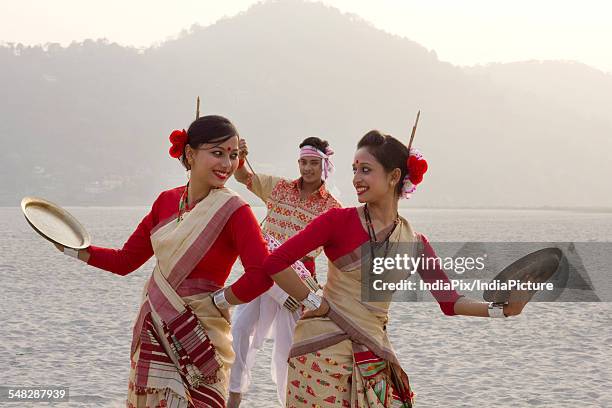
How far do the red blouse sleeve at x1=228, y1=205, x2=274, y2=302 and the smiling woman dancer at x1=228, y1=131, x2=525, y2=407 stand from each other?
8 cm

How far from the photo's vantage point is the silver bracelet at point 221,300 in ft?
11.9

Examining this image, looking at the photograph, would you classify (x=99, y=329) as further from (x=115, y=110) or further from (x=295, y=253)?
(x=115, y=110)

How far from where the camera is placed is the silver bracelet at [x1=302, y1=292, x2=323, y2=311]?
3621 millimetres

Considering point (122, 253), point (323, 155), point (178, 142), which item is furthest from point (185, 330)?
point (323, 155)

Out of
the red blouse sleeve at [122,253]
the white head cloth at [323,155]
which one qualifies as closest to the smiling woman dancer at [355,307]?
the red blouse sleeve at [122,253]

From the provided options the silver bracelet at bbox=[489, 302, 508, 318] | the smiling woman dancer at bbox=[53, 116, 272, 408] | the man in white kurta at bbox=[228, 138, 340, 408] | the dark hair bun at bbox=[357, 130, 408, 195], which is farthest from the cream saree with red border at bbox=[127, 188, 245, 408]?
the man in white kurta at bbox=[228, 138, 340, 408]

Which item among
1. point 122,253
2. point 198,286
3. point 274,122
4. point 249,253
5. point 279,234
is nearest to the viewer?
point 249,253

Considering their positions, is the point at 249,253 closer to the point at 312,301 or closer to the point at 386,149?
the point at 312,301

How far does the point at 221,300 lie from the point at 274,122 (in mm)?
164841

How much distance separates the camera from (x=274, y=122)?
168 m

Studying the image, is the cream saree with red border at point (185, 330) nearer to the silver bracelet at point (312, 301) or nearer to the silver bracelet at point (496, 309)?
the silver bracelet at point (312, 301)

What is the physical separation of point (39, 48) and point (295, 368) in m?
193

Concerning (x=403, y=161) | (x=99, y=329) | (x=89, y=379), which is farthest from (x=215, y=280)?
(x=99, y=329)

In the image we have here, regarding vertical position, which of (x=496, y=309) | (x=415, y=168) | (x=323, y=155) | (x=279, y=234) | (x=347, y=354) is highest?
(x=323, y=155)
